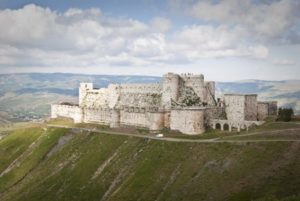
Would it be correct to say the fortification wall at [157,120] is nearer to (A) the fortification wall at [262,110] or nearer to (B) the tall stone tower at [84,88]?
(A) the fortification wall at [262,110]

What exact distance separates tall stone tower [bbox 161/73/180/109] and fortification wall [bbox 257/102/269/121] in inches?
981

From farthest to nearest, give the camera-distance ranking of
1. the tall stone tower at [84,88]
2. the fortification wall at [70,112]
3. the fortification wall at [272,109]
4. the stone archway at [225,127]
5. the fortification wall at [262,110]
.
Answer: the tall stone tower at [84,88], the fortification wall at [70,112], the fortification wall at [272,109], the fortification wall at [262,110], the stone archway at [225,127]

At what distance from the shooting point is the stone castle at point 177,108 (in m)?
126

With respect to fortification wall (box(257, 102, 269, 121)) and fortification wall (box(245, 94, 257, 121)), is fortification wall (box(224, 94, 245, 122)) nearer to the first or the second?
fortification wall (box(245, 94, 257, 121))

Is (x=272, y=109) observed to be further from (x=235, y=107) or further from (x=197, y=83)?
(x=197, y=83)

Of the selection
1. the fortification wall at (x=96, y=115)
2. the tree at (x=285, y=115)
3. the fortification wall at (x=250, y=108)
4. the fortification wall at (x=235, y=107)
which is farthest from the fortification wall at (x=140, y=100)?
the tree at (x=285, y=115)

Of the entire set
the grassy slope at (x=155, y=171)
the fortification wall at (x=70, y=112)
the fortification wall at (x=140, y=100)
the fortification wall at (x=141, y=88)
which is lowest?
the grassy slope at (x=155, y=171)

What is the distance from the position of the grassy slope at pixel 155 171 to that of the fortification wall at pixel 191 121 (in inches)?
398

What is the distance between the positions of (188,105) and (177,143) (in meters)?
23.9

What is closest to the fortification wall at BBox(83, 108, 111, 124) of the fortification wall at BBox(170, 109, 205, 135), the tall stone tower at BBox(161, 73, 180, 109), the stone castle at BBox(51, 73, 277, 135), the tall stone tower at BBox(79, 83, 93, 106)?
the stone castle at BBox(51, 73, 277, 135)

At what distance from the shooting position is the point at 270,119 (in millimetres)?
125125

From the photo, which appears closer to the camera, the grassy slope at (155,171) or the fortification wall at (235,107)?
the grassy slope at (155,171)

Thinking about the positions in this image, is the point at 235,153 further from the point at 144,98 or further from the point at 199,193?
the point at 144,98

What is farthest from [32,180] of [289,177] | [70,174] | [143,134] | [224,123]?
[289,177]
